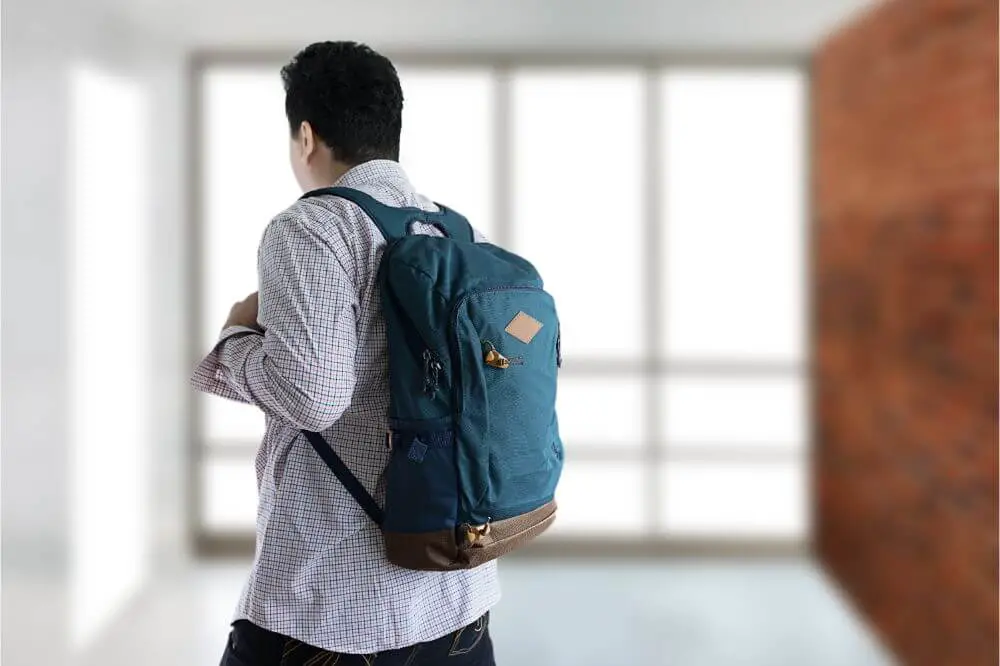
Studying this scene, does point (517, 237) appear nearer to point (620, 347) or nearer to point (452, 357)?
point (620, 347)

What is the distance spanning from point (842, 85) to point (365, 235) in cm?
315

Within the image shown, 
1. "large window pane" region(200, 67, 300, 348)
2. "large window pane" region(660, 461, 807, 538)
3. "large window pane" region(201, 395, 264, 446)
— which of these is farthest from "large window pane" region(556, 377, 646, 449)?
"large window pane" region(200, 67, 300, 348)

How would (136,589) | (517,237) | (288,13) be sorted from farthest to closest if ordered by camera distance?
(517,237), (288,13), (136,589)

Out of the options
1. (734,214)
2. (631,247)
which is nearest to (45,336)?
(631,247)

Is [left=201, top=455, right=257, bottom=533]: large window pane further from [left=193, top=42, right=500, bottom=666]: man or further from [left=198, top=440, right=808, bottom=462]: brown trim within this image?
[left=193, top=42, right=500, bottom=666]: man

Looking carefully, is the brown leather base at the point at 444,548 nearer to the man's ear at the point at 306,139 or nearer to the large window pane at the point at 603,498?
the man's ear at the point at 306,139

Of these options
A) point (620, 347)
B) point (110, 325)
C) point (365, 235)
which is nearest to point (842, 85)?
point (620, 347)

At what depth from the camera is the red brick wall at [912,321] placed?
2398 millimetres

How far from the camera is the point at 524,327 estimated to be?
109 cm

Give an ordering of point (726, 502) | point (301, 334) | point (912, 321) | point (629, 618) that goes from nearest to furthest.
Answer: point (301, 334) < point (912, 321) < point (629, 618) < point (726, 502)

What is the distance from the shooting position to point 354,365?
1.05 meters

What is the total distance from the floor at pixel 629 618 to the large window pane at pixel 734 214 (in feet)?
3.39

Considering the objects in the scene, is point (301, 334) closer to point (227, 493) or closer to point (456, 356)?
point (456, 356)

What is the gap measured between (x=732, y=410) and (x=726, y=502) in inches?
16.8
